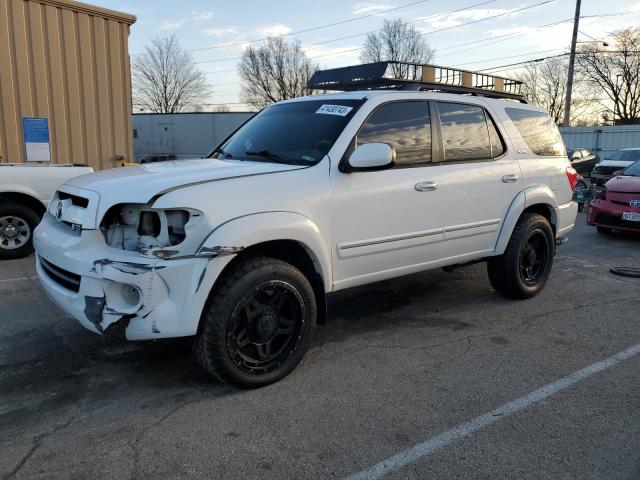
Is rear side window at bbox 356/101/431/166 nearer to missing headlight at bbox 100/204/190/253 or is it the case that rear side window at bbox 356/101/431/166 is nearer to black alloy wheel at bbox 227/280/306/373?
black alloy wheel at bbox 227/280/306/373

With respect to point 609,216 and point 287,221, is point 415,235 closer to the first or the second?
point 287,221

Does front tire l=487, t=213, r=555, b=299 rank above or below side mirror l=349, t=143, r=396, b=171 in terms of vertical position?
below

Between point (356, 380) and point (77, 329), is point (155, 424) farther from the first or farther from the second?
point (77, 329)

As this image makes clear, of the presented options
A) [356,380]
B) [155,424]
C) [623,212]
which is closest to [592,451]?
[356,380]

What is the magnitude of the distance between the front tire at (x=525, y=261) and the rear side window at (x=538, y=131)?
2.35ft

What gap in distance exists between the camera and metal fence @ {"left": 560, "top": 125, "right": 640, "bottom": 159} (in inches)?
1044

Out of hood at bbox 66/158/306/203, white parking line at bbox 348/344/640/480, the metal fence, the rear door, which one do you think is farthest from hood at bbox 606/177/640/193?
the metal fence

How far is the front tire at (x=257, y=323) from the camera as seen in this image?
10.2ft

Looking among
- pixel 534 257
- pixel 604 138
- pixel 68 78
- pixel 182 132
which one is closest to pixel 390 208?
pixel 534 257

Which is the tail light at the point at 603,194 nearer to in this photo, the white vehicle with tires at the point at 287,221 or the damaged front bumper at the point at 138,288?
the white vehicle with tires at the point at 287,221

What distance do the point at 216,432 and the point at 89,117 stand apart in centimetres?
831

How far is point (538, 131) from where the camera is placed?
5.45m

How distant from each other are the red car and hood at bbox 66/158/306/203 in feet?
24.4

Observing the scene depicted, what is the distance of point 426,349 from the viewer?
406 cm
